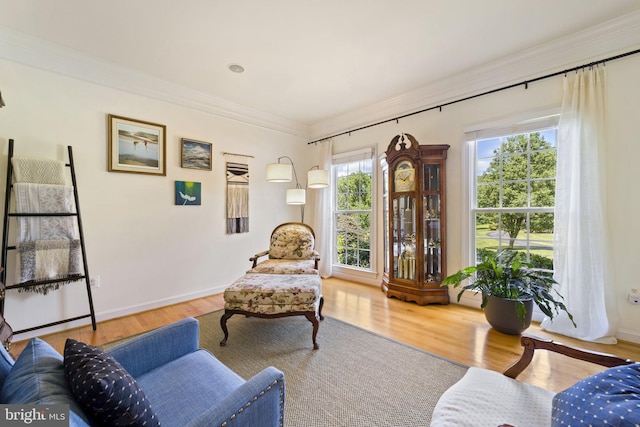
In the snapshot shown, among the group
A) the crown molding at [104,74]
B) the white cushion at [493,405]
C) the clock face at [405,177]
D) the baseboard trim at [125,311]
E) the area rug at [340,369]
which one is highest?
the crown molding at [104,74]

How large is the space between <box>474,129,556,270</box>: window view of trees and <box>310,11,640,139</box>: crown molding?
2.01 feet

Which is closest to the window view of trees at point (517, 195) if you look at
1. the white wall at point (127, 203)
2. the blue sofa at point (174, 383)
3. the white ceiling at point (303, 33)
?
the white ceiling at point (303, 33)

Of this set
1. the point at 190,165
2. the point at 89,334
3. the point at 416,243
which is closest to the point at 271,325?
the point at 89,334

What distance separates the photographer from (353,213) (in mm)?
4348

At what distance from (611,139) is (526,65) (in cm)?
104

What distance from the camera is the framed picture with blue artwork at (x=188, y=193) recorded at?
3.29 meters

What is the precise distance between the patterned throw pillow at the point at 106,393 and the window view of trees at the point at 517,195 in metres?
3.28

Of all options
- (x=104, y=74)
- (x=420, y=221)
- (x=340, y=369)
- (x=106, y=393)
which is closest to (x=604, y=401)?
(x=106, y=393)

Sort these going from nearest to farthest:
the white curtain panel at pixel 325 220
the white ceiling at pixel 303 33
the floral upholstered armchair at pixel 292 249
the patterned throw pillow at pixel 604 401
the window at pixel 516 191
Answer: the patterned throw pillow at pixel 604 401, the white ceiling at pixel 303 33, the window at pixel 516 191, the floral upholstered armchair at pixel 292 249, the white curtain panel at pixel 325 220

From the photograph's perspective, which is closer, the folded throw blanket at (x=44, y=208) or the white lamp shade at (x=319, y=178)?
the folded throw blanket at (x=44, y=208)

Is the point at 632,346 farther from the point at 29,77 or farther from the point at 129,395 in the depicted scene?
the point at 29,77

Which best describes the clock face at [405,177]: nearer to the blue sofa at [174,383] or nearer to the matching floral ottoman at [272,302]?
the matching floral ottoman at [272,302]

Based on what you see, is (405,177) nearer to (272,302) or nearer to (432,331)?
(432,331)

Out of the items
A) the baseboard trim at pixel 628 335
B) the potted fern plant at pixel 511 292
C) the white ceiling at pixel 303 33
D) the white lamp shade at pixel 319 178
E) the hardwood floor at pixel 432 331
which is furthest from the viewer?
the white lamp shade at pixel 319 178
